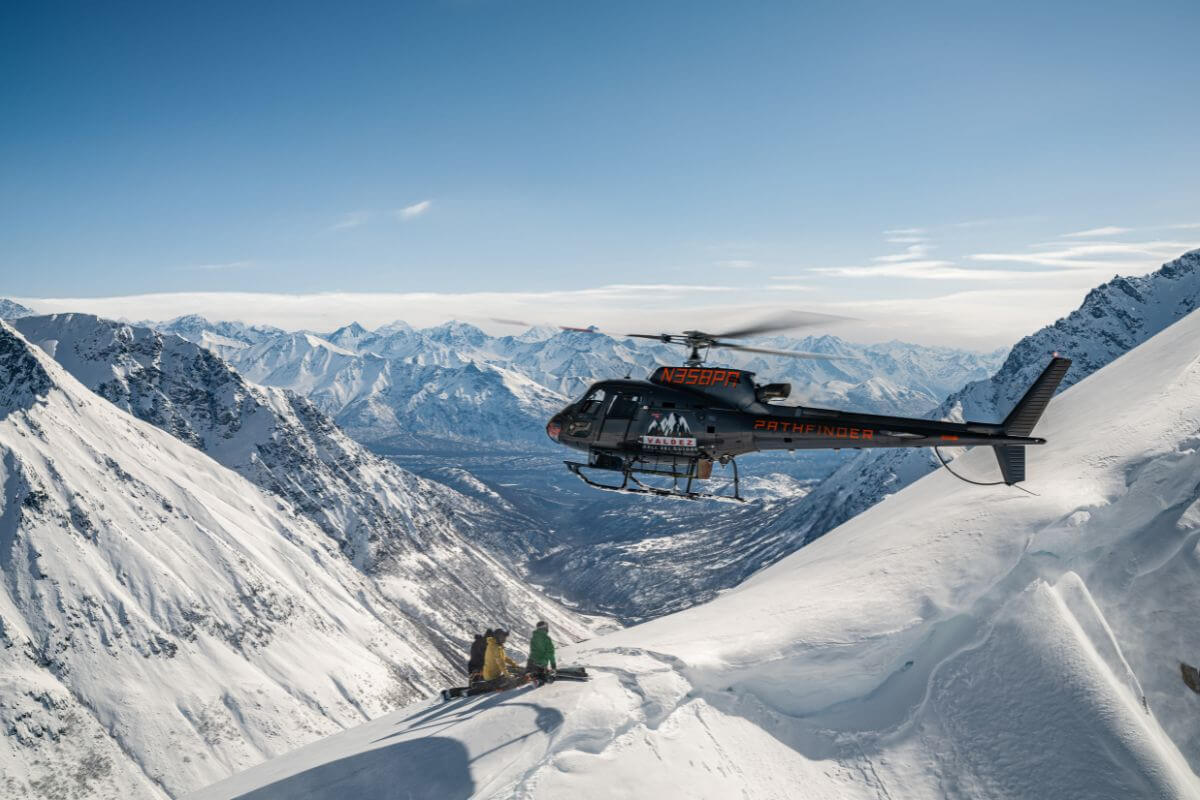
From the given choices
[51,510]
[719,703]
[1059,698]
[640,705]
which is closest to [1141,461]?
[1059,698]

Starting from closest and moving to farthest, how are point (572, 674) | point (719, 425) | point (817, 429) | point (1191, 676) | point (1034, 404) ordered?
point (1191, 676) < point (572, 674) < point (1034, 404) < point (817, 429) < point (719, 425)

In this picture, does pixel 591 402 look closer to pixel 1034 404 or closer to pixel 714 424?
pixel 714 424

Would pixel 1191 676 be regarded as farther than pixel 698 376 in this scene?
No

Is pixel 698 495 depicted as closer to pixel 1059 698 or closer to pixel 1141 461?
pixel 1059 698

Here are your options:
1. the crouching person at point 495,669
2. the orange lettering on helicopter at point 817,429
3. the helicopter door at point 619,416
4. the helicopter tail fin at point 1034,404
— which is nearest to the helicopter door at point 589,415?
the helicopter door at point 619,416

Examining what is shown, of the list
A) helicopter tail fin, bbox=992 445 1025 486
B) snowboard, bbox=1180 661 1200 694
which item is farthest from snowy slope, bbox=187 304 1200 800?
helicopter tail fin, bbox=992 445 1025 486

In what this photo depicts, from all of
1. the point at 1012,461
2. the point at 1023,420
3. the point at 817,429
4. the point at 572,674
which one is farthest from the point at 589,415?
the point at 1023,420
